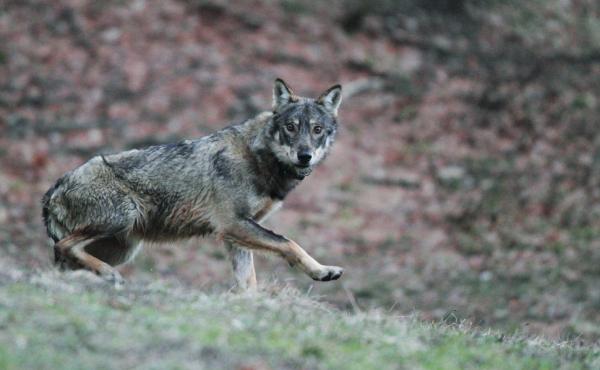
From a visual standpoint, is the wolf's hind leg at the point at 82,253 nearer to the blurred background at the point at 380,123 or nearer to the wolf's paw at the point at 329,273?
the wolf's paw at the point at 329,273

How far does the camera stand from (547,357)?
7492 mm

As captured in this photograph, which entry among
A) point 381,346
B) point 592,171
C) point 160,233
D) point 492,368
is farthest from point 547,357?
point 592,171

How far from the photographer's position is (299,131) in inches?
371

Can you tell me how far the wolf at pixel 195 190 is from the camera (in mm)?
9359

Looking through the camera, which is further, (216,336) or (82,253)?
(82,253)

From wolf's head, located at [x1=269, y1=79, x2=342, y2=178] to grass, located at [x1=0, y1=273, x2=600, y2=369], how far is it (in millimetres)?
1600

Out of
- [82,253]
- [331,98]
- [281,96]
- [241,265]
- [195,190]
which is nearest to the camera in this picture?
[82,253]

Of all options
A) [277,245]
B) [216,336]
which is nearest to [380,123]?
A: [277,245]

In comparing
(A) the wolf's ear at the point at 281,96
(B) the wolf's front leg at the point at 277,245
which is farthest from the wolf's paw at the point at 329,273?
(A) the wolf's ear at the point at 281,96

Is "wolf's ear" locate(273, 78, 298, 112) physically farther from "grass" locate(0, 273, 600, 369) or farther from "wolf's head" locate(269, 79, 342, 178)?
"grass" locate(0, 273, 600, 369)

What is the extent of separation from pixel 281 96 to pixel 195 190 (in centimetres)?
143

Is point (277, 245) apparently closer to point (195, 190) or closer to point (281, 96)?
point (195, 190)

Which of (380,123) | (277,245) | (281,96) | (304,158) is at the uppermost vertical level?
(281,96)

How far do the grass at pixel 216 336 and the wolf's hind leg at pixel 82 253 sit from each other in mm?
899
